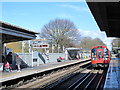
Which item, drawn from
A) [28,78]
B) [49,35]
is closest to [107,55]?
[28,78]

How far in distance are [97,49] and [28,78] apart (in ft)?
35.9

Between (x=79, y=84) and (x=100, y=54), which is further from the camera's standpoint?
(x=100, y=54)

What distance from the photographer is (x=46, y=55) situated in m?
30.3

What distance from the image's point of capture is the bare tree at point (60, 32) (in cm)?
5253

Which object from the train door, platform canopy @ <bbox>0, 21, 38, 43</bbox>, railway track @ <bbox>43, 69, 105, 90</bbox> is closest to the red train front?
the train door

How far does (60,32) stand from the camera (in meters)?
52.9

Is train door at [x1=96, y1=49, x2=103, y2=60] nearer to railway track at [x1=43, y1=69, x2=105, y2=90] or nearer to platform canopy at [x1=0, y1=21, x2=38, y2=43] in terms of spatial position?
railway track at [x1=43, y1=69, x2=105, y2=90]

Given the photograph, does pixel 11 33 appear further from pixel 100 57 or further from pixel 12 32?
pixel 100 57

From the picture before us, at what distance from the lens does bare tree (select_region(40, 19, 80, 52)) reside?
172 ft

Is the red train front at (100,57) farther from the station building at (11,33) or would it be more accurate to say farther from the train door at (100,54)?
the station building at (11,33)

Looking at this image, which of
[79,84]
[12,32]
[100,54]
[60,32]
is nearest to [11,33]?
[12,32]

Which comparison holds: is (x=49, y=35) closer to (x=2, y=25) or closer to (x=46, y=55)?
(x=46, y=55)

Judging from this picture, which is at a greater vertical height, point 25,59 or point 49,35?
point 49,35

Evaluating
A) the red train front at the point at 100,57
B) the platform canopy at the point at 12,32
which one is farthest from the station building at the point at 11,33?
the red train front at the point at 100,57
